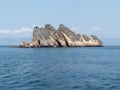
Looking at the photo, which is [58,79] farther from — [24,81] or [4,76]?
[4,76]

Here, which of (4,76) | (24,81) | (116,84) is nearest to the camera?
(116,84)

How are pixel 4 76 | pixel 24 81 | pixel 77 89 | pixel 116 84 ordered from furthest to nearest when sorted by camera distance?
pixel 4 76 < pixel 24 81 < pixel 116 84 < pixel 77 89

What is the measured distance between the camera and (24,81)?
172 feet

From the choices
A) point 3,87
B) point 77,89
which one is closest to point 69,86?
point 77,89

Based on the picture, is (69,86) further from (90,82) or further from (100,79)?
(100,79)

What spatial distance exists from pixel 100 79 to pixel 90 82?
3927 millimetres

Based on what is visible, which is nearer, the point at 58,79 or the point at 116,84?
the point at 116,84

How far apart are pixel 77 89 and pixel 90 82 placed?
6292 millimetres

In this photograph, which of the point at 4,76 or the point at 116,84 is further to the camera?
the point at 4,76

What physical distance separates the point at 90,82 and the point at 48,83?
Answer: 6.28 m

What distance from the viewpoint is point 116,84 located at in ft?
160

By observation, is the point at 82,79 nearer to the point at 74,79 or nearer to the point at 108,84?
the point at 74,79

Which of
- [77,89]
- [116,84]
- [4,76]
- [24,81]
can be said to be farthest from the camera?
[4,76]

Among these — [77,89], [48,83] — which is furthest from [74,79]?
[77,89]
